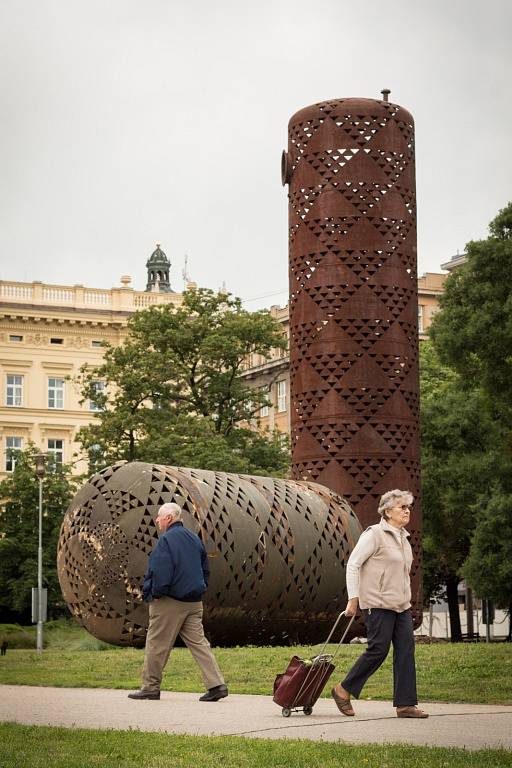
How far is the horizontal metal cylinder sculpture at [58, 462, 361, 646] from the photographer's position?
16781 mm

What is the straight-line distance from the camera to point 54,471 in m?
61.3

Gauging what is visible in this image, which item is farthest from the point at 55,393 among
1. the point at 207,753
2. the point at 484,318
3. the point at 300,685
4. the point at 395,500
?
the point at 207,753

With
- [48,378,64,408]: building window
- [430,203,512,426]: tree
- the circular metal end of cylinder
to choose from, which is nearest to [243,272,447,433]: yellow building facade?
[48,378,64,408]: building window

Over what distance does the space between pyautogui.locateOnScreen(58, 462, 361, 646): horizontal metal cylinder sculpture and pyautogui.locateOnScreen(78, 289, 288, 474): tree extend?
25.7 metres

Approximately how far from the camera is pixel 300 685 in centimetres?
1067

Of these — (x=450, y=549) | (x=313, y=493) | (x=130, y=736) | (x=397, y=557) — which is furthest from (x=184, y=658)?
(x=450, y=549)

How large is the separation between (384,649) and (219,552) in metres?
6.30

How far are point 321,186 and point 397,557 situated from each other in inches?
440

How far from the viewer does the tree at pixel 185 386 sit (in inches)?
1805

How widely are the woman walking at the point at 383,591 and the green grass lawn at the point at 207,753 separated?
6.70 feet

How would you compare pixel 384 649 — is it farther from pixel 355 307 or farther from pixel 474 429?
pixel 474 429

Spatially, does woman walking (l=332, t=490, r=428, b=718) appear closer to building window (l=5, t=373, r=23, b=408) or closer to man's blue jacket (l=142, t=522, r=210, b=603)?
man's blue jacket (l=142, t=522, r=210, b=603)

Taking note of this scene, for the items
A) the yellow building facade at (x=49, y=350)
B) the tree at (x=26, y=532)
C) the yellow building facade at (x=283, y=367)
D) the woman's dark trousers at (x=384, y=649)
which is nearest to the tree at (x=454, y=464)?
the tree at (x=26, y=532)

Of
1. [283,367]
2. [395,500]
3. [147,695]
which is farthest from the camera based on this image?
[283,367]
